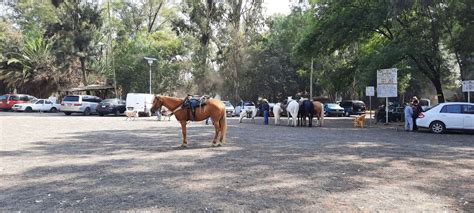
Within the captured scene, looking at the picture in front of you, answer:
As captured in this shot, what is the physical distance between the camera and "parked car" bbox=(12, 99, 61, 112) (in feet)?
149

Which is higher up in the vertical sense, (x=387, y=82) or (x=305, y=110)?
(x=387, y=82)

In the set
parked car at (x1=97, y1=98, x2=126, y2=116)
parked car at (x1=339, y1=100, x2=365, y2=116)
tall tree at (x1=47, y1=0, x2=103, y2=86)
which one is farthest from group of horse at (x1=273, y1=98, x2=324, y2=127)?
tall tree at (x1=47, y1=0, x2=103, y2=86)

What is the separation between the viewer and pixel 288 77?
2120 inches

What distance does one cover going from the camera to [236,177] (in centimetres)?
851

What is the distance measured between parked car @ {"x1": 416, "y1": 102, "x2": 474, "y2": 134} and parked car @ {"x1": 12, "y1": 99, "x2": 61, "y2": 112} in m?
37.1

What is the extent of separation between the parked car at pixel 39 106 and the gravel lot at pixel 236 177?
3370 cm

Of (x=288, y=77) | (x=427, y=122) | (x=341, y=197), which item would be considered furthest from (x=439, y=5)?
(x=288, y=77)

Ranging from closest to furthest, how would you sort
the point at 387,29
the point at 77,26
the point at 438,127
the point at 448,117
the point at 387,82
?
the point at 448,117, the point at 438,127, the point at 387,82, the point at 387,29, the point at 77,26

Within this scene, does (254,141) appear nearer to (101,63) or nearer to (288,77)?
(288,77)

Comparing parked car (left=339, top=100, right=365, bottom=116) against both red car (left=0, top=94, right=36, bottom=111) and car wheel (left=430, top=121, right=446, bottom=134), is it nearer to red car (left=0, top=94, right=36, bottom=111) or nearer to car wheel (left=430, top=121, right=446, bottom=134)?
car wheel (left=430, top=121, right=446, bottom=134)

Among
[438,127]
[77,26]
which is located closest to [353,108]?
[438,127]

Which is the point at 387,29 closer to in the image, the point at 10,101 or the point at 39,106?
the point at 39,106

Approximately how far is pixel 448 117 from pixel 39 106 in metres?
38.7

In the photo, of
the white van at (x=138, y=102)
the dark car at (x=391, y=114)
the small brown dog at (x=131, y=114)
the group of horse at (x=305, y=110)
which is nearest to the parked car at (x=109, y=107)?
the white van at (x=138, y=102)
